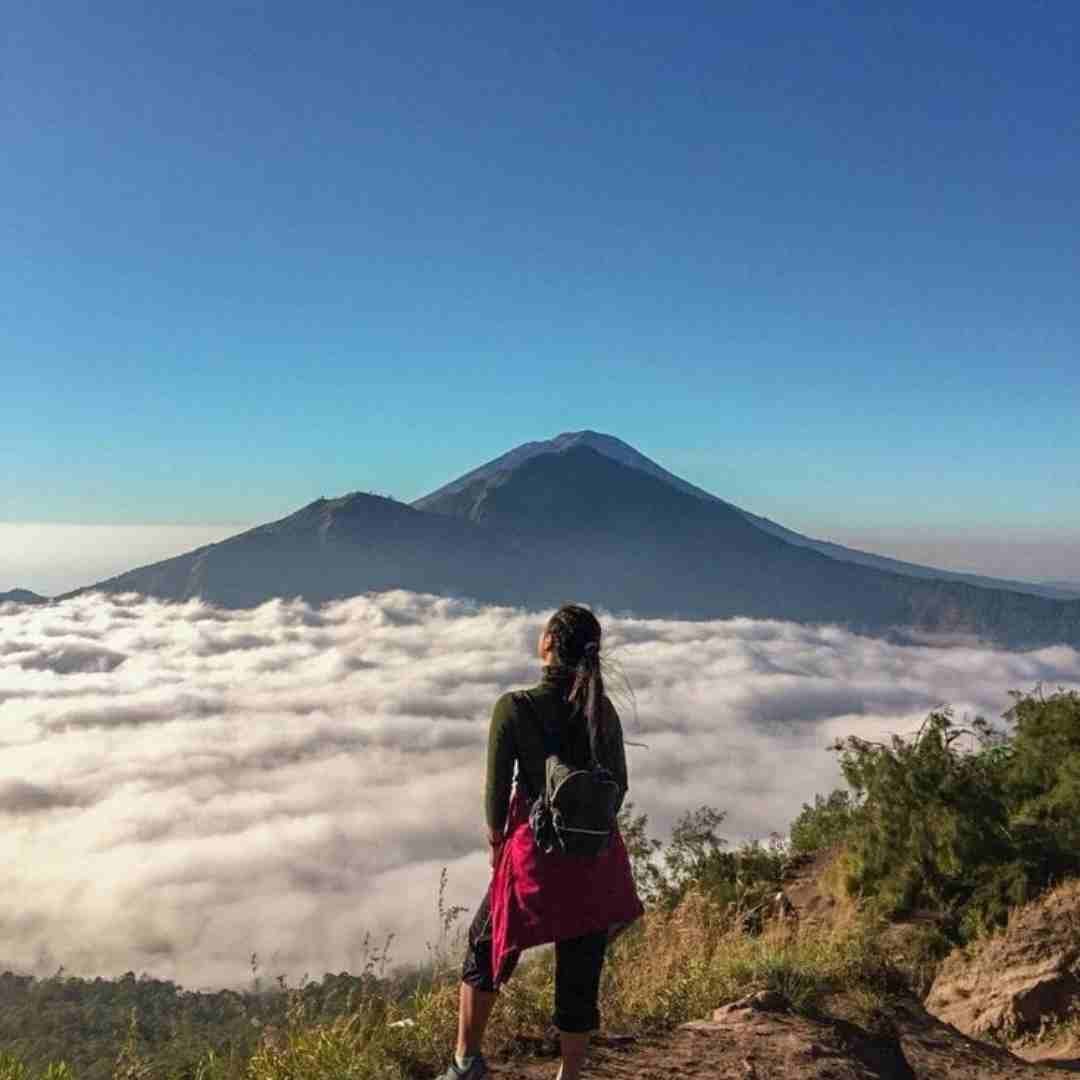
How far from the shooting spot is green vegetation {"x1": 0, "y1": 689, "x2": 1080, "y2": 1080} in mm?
4266

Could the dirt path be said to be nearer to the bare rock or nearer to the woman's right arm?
the bare rock

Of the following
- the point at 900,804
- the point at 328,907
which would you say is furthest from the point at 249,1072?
the point at 328,907

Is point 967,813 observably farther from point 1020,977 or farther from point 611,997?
point 611,997

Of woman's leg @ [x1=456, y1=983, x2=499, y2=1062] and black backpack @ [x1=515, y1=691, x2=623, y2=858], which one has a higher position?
black backpack @ [x1=515, y1=691, x2=623, y2=858]

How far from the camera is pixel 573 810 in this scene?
11.6ft

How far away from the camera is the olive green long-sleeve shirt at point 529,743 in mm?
3664

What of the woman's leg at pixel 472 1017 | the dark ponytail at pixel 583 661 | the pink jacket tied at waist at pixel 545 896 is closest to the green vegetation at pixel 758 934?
the woman's leg at pixel 472 1017

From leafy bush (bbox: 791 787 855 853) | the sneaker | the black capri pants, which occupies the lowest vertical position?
leafy bush (bbox: 791 787 855 853)

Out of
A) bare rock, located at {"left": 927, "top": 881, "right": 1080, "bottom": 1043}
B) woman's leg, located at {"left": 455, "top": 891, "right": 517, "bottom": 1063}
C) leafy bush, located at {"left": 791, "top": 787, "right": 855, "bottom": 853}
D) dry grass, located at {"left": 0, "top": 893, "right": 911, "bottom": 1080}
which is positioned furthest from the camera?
leafy bush, located at {"left": 791, "top": 787, "right": 855, "bottom": 853}

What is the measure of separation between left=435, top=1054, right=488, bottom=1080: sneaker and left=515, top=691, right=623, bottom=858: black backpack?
0.99 meters

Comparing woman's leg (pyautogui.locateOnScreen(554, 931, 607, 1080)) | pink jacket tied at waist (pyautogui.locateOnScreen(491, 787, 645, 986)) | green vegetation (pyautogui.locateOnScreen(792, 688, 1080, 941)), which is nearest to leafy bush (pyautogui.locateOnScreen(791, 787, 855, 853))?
green vegetation (pyautogui.locateOnScreen(792, 688, 1080, 941))

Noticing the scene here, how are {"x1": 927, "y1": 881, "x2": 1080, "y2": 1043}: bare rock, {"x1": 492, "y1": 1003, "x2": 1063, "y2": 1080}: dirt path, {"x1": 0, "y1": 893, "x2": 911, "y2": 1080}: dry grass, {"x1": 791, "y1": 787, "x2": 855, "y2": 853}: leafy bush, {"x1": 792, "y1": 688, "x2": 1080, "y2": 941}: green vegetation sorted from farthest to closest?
{"x1": 791, "y1": 787, "x2": 855, "y2": 853}: leafy bush, {"x1": 792, "y1": 688, "x2": 1080, "y2": 941}: green vegetation, {"x1": 927, "y1": 881, "x2": 1080, "y2": 1043}: bare rock, {"x1": 492, "y1": 1003, "x2": 1063, "y2": 1080}: dirt path, {"x1": 0, "y1": 893, "x2": 911, "y2": 1080}: dry grass

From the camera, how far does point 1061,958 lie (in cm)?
654

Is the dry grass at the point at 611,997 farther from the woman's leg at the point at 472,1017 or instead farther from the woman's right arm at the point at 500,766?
the woman's right arm at the point at 500,766
